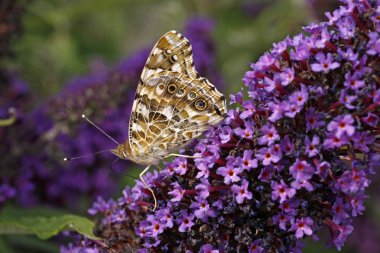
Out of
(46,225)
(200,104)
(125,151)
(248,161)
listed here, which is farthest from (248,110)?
(46,225)

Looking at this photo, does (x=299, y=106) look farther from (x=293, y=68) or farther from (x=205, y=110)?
(x=205, y=110)

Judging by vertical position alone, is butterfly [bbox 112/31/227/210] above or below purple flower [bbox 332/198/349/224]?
above

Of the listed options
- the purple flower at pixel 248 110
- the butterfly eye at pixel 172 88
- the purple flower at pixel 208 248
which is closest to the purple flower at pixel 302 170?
the purple flower at pixel 248 110

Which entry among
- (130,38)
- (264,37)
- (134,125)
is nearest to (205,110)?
(134,125)

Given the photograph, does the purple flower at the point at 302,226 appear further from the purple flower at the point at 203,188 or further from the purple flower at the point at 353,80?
the purple flower at the point at 353,80

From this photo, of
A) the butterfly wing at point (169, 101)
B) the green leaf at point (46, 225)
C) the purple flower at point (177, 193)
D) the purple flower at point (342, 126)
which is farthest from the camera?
the butterfly wing at point (169, 101)

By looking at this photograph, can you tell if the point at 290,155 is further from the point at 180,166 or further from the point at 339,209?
the point at 180,166

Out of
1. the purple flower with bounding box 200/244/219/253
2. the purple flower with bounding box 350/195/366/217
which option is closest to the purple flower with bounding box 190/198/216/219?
the purple flower with bounding box 200/244/219/253

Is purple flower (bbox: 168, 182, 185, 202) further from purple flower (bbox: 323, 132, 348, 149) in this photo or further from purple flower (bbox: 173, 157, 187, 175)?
purple flower (bbox: 323, 132, 348, 149)

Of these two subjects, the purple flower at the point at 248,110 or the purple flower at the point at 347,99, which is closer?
the purple flower at the point at 347,99
